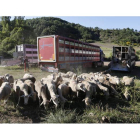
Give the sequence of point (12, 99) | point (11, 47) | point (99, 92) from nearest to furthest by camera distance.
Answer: point (12, 99) → point (99, 92) → point (11, 47)

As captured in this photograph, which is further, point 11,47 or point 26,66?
point 11,47

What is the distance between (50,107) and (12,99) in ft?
5.33

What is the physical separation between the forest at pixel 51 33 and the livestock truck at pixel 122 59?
4.89 meters

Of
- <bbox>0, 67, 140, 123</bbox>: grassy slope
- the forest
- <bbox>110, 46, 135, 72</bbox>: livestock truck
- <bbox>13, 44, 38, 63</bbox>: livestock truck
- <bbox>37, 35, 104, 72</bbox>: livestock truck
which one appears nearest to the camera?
<bbox>0, 67, 140, 123</bbox>: grassy slope

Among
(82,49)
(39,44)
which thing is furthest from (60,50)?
(82,49)

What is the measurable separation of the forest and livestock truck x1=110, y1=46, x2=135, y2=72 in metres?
4.89

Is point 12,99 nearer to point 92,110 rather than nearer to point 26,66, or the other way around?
point 92,110

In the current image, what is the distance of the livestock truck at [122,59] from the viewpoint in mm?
11585

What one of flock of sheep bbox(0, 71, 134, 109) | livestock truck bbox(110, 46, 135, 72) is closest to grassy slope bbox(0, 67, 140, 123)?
flock of sheep bbox(0, 71, 134, 109)

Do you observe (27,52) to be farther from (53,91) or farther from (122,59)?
(53,91)

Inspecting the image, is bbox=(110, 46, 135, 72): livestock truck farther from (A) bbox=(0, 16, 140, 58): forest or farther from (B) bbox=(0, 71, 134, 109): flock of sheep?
(B) bbox=(0, 71, 134, 109): flock of sheep

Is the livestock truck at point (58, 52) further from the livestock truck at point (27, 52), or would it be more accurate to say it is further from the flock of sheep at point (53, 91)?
the livestock truck at point (27, 52)

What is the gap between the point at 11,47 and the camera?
17.3 metres

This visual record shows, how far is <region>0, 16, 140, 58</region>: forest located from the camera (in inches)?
623
